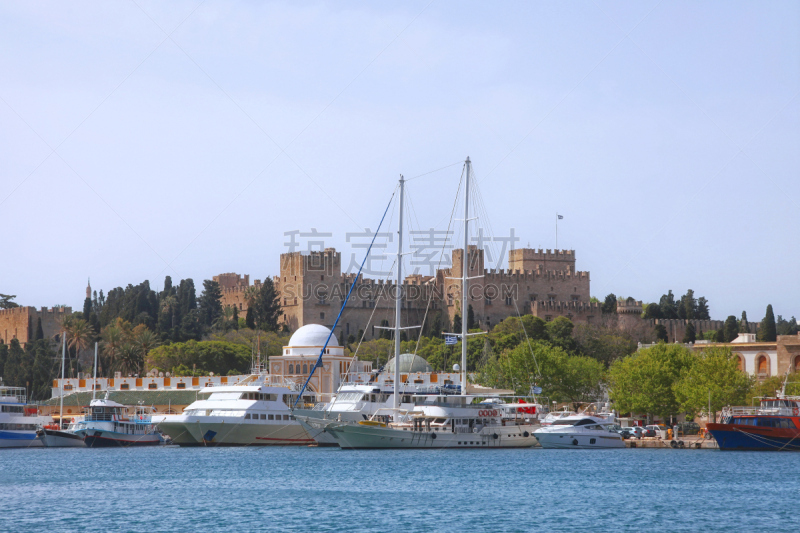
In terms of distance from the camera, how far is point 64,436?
68562 millimetres

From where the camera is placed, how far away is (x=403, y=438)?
188ft

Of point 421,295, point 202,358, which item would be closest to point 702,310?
point 421,295

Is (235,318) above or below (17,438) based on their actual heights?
above

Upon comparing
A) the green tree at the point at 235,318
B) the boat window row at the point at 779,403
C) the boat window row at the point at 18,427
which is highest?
the green tree at the point at 235,318

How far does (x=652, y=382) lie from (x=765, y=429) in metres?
14.3

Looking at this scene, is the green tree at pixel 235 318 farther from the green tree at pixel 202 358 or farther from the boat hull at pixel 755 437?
the boat hull at pixel 755 437

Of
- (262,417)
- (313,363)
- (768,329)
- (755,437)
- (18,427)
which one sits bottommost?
(755,437)

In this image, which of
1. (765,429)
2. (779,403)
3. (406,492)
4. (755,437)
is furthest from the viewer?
(779,403)

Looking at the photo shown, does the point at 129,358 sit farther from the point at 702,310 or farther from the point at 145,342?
the point at 702,310

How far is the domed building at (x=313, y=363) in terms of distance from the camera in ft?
266

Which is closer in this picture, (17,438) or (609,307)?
(17,438)

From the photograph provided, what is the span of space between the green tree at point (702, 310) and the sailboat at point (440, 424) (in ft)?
240

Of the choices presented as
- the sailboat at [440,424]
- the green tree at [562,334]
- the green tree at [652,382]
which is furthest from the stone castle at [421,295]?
the sailboat at [440,424]

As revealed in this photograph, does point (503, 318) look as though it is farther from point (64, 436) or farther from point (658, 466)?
point (658, 466)
